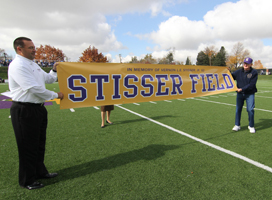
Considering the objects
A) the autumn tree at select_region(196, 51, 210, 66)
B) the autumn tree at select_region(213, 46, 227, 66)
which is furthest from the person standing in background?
the autumn tree at select_region(196, 51, 210, 66)

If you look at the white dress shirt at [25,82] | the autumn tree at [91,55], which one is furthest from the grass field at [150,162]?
the autumn tree at [91,55]

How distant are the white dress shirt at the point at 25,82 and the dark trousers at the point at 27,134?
123 millimetres

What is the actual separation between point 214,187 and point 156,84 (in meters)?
2.26

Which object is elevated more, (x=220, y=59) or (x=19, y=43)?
(x=220, y=59)

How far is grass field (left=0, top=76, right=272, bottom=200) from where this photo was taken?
2.54m

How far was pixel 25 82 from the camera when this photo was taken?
2299 millimetres

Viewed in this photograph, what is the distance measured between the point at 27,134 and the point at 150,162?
2225mm

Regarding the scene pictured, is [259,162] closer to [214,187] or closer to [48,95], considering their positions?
[214,187]

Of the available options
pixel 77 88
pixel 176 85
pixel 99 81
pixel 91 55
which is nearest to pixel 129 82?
pixel 99 81

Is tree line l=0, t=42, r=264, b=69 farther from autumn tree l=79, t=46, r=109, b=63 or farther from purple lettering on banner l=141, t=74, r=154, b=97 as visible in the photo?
purple lettering on banner l=141, t=74, r=154, b=97

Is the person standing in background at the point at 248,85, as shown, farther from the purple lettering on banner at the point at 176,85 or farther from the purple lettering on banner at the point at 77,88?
the purple lettering on banner at the point at 77,88

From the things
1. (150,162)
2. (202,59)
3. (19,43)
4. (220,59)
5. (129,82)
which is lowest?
(150,162)

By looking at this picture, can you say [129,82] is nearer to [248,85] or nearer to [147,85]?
[147,85]

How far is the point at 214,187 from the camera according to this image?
2.63 meters
